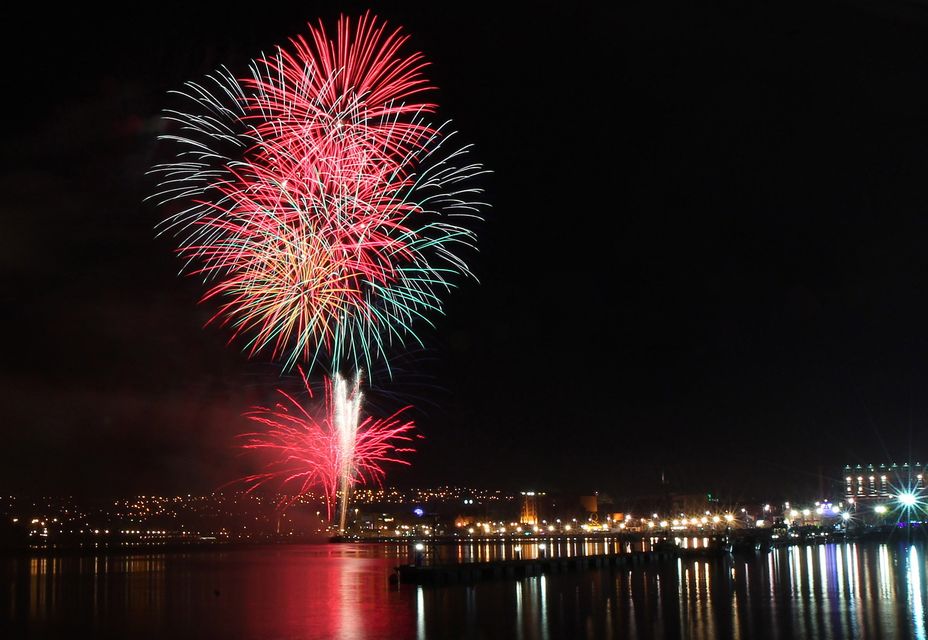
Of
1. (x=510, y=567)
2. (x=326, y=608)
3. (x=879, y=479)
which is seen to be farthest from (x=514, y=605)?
(x=879, y=479)

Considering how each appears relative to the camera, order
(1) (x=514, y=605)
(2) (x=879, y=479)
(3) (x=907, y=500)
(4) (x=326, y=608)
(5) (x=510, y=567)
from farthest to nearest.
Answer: (2) (x=879, y=479) < (3) (x=907, y=500) < (5) (x=510, y=567) < (4) (x=326, y=608) < (1) (x=514, y=605)

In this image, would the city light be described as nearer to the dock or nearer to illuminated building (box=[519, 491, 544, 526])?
the dock

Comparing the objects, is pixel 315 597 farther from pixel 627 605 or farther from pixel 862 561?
pixel 862 561

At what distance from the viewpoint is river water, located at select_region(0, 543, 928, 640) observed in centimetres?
1920

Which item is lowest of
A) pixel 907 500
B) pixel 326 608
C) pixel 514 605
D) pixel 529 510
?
pixel 529 510

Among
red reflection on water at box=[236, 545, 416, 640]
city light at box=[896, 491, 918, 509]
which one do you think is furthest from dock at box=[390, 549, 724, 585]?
city light at box=[896, 491, 918, 509]

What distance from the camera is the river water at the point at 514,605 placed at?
63.0ft

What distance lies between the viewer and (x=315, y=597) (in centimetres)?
2962

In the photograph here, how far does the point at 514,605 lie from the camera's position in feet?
79.3

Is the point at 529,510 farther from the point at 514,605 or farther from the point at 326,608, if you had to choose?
the point at 514,605

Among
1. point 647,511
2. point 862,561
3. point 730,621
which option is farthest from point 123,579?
point 647,511

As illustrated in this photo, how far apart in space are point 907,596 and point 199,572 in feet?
115

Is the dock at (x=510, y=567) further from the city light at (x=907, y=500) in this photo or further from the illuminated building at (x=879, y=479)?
the illuminated building at (x=879, y=479)

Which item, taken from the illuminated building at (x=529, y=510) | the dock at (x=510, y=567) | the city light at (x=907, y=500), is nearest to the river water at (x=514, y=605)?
the dock at (x=510, y=567)
